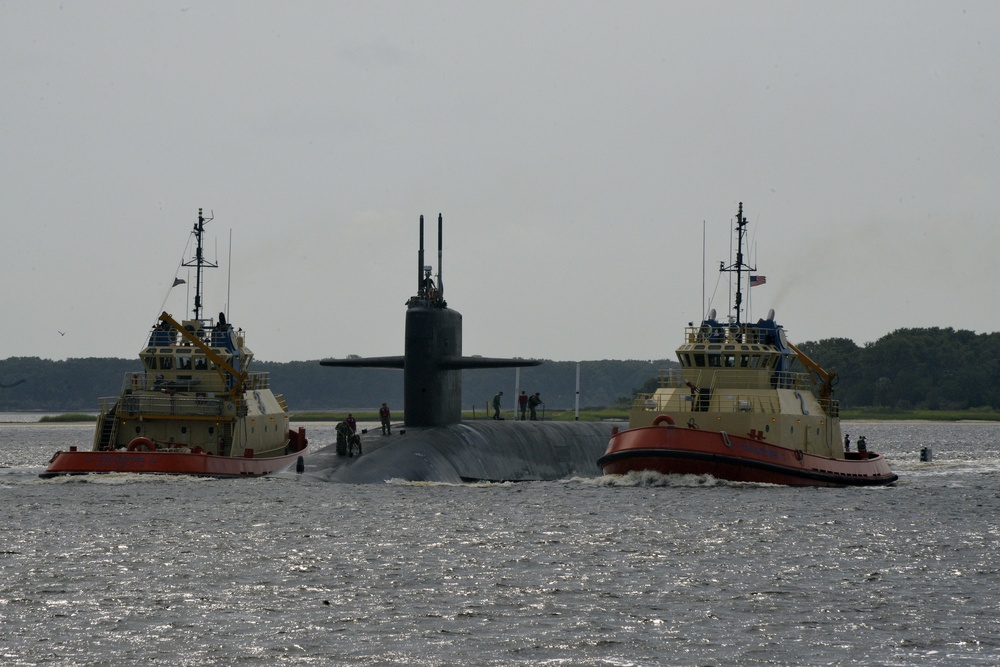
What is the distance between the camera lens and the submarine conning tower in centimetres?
4256

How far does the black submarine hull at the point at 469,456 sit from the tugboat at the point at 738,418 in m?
3.98

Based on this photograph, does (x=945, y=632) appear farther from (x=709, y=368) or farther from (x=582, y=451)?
(x=582, y=451)

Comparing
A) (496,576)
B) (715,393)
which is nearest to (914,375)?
(715,393)

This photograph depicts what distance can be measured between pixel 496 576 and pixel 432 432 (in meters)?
19.0

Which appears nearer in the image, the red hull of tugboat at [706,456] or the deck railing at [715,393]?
the red hull of tugboat at [706,456]

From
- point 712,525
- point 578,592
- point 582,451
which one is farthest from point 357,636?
point 582,451

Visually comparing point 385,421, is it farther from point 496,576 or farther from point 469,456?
point 496,576

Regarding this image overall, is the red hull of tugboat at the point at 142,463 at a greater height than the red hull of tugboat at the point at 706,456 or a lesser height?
lesser

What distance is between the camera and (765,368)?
41.9 m

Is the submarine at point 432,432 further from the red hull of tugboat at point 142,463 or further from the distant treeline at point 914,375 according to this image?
the distant treeline at point 914,375

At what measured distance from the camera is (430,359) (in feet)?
140

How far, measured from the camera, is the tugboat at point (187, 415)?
40.7 m

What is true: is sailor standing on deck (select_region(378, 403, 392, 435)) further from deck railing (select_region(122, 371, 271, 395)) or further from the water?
the water

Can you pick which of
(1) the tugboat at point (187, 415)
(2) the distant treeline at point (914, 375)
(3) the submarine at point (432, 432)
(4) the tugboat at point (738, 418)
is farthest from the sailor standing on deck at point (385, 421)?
(2) the distant treeline at point (914, 375)
